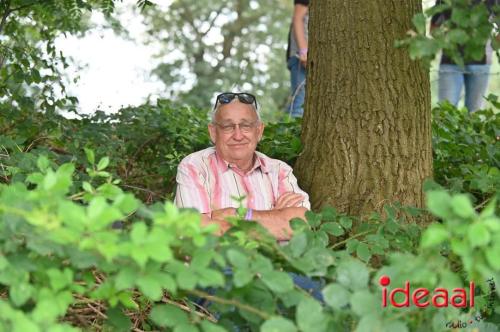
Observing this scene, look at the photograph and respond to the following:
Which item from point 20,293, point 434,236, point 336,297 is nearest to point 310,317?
point 336,297

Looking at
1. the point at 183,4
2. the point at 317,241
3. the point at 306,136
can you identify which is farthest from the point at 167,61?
the point at 317,241

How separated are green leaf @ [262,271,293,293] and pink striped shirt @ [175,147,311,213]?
1.78 meters

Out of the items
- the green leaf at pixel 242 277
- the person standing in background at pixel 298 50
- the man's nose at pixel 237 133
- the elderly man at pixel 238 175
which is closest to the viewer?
the green leaf at pixel 242 277

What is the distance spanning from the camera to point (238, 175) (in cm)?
428

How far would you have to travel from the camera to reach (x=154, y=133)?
564cm

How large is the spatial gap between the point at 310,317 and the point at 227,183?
6.98 ft

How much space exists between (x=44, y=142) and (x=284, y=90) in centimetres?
1588

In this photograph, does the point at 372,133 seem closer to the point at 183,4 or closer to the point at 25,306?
the point at 25,306

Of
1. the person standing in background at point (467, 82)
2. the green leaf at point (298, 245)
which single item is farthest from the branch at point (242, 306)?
the person standing in background at point (467, 82)

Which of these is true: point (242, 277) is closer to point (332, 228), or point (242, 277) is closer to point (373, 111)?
point (332, 228)

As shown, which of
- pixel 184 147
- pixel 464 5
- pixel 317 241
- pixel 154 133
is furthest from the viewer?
pixel 154 133

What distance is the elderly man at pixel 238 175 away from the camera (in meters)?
4.01

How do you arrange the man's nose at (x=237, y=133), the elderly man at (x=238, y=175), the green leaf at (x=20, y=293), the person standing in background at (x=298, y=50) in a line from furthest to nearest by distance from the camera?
the person standing in background at (x=298, y=50) → the man's nose at (x=237, y=133) → the elderly man at (x=238, y=175) → the green leaf at (x=20, y=293)

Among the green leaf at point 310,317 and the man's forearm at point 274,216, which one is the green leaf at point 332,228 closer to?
the man's forearm at point 274,216
